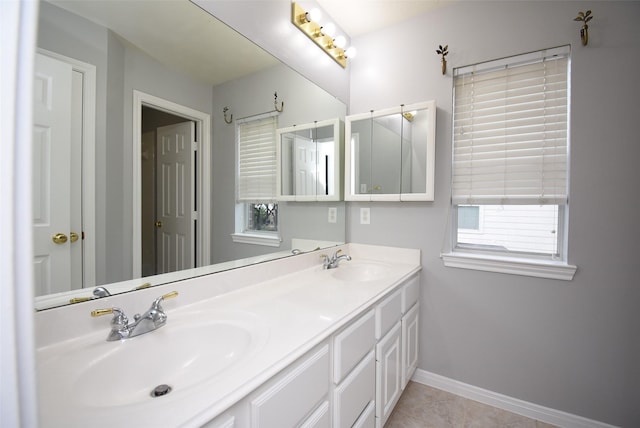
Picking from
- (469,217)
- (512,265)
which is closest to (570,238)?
(512,265)

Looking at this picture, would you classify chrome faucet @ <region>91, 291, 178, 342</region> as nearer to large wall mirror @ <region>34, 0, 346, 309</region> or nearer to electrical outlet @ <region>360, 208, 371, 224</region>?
large wall mirror @ <region>34, 0, 346, 309</region>

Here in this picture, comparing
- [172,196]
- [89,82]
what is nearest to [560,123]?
[172,196]

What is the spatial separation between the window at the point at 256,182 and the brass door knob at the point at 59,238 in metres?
0.64

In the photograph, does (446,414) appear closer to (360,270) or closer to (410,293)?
(410,293)

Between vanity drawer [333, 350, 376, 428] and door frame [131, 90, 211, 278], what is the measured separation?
75 cm

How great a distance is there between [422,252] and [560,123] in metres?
1.06

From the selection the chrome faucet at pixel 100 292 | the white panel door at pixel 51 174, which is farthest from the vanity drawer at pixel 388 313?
the white panel door at pixel 51 174

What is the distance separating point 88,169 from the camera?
33.4 inches

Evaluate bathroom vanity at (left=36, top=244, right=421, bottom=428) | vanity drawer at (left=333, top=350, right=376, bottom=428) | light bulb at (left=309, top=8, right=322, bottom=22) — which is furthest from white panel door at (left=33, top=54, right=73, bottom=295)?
light bulb at (left=309, top=8, right=322, bottom=22)

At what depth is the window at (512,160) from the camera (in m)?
1.59

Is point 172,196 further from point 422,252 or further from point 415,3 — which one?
point 415,3

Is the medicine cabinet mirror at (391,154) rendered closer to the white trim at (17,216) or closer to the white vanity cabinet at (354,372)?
the white vanity cabinet at (354,372)

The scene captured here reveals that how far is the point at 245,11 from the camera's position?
53.2 inches

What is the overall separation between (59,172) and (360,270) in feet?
5.28
